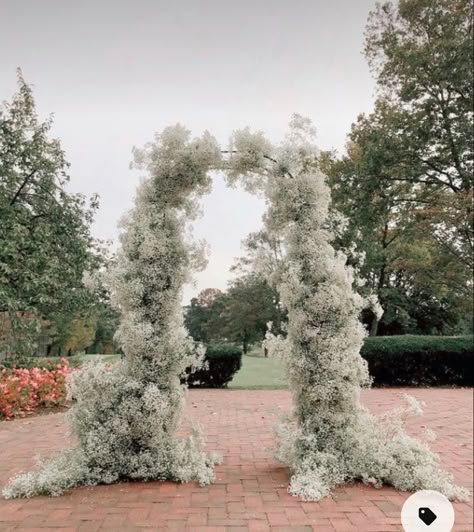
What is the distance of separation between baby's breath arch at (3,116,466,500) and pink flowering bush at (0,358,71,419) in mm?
3753

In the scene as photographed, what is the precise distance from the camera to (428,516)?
1.82 m

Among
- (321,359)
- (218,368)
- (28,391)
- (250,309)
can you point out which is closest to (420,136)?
(218,368)

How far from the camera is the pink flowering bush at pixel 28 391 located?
765 cm

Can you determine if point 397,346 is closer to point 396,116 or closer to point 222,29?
point 396,116

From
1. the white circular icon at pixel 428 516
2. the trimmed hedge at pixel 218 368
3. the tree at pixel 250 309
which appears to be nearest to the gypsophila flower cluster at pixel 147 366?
the white circular icon at pixel 428 516

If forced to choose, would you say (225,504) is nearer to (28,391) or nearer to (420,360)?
(28,391)

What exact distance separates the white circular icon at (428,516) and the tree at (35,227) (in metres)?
8.60

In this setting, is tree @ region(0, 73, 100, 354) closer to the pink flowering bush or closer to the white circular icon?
the pink flowering bush

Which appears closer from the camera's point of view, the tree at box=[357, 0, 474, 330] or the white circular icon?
the white circular icon

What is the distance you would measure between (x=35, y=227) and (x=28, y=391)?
3.96 meters

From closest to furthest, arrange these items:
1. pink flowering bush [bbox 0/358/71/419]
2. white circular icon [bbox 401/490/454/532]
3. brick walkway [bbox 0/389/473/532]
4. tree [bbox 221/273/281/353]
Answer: white circular icon [bbox 401/490/454/532], brick walkway [bbox 0/389/473/532], pink flowering bush [bbox 0/358/71/419], tree [bbox 221/273/281/353]

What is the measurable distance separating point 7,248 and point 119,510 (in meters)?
6.62

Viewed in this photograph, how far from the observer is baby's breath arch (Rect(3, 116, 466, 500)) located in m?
4.20

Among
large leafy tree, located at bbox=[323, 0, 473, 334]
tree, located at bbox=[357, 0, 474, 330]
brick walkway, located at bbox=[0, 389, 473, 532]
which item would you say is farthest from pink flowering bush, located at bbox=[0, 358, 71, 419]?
tree, located at bbox=[357, 0, 474, 330]
